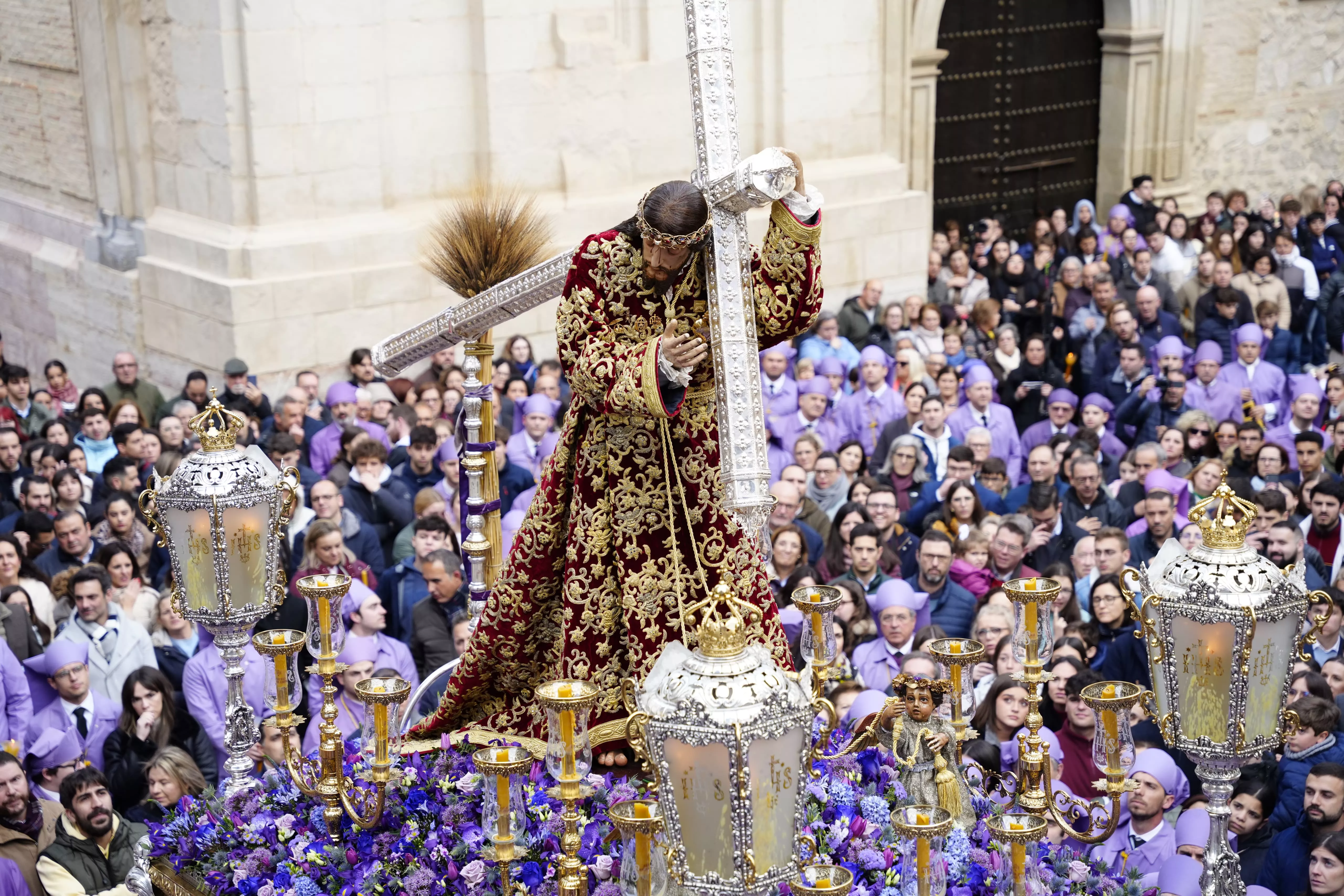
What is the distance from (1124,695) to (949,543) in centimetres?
441

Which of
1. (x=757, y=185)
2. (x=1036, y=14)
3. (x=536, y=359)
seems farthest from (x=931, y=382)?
(x=757, y=185)

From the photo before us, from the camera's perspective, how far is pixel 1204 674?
167 inches

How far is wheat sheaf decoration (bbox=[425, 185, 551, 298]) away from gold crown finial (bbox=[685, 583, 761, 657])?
2.40m

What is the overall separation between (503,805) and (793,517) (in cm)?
524

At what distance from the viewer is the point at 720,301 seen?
4.39 m

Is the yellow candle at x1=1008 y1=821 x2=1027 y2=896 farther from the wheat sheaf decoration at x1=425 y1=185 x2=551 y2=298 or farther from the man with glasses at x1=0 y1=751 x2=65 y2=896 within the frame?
the man with glasses at x1=0 y1=751 x2=65 y2=896

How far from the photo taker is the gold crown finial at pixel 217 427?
5.42 meters

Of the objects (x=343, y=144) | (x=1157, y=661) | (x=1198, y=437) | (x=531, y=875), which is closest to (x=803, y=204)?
(x=1157, y=661)

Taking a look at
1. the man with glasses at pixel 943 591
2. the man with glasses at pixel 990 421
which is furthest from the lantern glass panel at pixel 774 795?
the man with glasses at pixel 990 421

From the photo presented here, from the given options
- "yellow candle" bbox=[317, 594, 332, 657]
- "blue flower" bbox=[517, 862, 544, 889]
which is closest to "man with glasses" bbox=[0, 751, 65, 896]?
"yellow candle" bbox=[317, 594, 332, 657]

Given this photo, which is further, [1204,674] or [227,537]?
[227,537]

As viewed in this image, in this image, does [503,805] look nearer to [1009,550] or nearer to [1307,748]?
[1307,748]

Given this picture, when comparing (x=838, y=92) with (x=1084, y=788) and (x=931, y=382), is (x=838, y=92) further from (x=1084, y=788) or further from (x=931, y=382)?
(x=1084, y=788)

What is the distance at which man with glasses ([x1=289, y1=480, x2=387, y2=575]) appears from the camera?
369 inches
